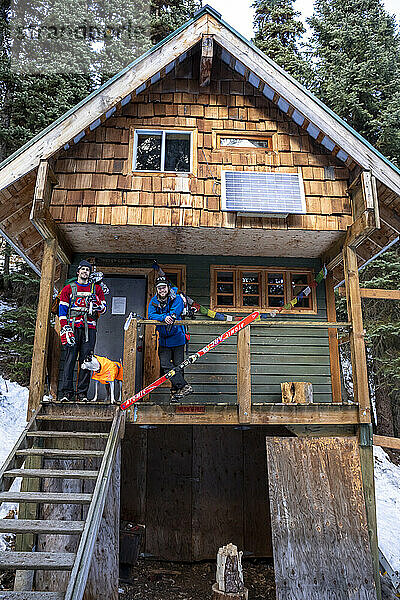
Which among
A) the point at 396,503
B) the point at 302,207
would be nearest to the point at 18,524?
the point at 302,207

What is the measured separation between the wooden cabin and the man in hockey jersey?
308mm

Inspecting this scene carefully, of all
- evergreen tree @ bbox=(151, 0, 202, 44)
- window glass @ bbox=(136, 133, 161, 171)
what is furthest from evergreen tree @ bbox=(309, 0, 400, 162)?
window glass @ bbox=(136, 133, 161, 171)

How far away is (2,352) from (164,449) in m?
7.46

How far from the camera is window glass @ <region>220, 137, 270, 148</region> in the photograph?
7648 millimetres

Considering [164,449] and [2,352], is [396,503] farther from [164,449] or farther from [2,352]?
[2,352]

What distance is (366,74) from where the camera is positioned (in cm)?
1355

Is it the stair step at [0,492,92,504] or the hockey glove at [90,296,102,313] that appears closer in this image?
the stair step at [0,492,92,504]

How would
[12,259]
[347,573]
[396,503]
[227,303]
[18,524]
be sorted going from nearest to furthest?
[18,524]
[347,573]
[227,303]
[396,503]
[12,259]

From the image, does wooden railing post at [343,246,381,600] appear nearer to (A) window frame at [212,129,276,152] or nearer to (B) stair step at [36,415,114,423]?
(A) window frame at [212,129,276,152]

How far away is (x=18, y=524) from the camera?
4.35 m

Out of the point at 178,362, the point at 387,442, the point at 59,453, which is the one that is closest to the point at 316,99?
the point at 178,362

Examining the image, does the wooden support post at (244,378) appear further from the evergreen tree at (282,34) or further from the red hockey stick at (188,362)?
the evergreen tree at (282,34)

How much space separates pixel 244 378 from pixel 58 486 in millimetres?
2631

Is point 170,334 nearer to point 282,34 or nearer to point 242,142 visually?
point 242,142
